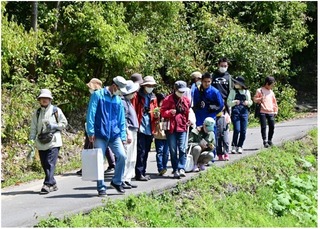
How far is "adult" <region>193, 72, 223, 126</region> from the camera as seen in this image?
10602mm

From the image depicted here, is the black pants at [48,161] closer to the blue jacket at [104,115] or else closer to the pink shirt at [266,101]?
the blue jacket at [104,115]

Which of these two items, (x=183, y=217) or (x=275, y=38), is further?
(x=275, y=38)

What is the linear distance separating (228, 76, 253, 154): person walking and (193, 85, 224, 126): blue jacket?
43.4 inches

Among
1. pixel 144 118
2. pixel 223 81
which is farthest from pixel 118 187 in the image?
pixel 223 81

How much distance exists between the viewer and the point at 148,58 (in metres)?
17.0

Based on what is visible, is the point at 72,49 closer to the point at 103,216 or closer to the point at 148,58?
the point at 148,58

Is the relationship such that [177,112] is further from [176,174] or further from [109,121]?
[109,121]

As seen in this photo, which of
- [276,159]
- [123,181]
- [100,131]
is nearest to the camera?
[100,131]

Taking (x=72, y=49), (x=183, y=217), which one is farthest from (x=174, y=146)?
(x=72, y=49)

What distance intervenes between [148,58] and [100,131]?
9.06 meters

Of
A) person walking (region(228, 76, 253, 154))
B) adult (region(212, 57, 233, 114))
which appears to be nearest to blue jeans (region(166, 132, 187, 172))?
adult (region(212, 57, 233, 114))

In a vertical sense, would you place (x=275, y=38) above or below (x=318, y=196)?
above

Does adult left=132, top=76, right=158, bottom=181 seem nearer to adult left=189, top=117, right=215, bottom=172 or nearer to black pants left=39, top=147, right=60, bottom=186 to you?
adult left=189, top=117, right=215, bottom=172

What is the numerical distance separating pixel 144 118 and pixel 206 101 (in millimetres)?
1575
